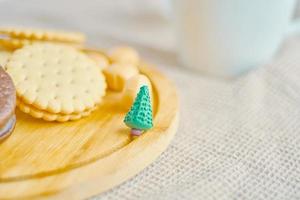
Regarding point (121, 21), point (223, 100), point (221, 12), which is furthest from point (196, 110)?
point (121, 21)

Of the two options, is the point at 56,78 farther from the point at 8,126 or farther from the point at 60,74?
the point at 8,126

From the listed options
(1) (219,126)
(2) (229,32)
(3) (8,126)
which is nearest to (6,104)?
(3) (8,126)

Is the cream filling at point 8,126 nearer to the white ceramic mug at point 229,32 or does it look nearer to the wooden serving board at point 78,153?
the wooden serving board at point 78,153

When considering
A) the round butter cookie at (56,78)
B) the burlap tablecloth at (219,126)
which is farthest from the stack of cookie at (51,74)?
the burlap tablecloth at (219,126)

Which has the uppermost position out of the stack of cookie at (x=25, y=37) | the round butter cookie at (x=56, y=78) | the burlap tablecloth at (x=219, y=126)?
the stack of cookie at (x=25, y=37)

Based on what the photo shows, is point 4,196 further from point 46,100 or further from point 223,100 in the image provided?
point 223,100

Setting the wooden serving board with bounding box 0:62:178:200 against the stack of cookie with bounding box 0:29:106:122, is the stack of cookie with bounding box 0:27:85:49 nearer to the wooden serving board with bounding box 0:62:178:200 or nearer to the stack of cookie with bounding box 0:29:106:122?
the stack of cookie with bounding box 0:29:106:122

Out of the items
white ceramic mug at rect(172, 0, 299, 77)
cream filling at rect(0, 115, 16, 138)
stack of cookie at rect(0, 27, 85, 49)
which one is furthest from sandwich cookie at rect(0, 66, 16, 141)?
white ceramic mug at rect(172, 0, 299, 77)
